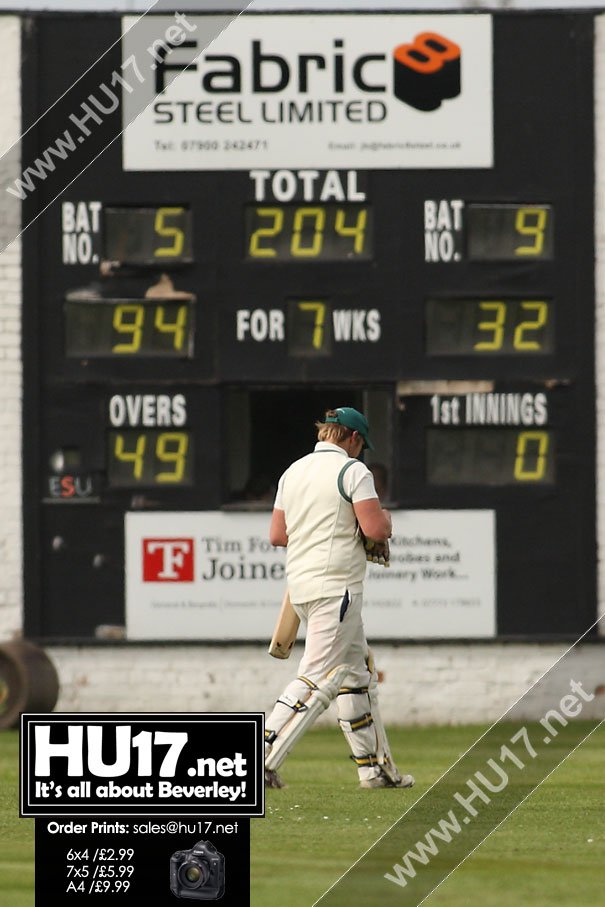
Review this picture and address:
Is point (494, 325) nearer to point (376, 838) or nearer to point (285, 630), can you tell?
point (285, 630)

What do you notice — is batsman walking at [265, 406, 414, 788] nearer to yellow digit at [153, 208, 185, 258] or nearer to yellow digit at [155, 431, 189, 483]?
yellow digit at [155, 431, 189, 483]

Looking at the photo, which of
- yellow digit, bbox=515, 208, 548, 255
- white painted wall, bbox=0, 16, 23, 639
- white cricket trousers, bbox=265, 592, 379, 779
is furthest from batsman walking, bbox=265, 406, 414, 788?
white painted wall, bbox=0, 16, 23, 639

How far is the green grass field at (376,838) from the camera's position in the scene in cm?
670

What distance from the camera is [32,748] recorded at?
550cm

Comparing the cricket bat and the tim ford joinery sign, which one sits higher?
the tim ford joinery sign

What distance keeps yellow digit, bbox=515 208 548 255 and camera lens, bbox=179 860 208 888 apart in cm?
1110

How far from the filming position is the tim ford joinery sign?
53.1 ft

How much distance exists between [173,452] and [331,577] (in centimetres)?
669

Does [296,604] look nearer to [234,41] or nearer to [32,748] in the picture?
[32,748]

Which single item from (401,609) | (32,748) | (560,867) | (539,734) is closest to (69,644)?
(401,609)

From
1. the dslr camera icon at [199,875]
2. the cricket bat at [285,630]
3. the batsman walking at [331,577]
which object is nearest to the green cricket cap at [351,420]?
the batsman walking at [331,577]

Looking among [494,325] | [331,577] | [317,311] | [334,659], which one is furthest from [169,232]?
[334,659]

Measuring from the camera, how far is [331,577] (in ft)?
31.0

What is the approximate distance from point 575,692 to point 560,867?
8852mm
